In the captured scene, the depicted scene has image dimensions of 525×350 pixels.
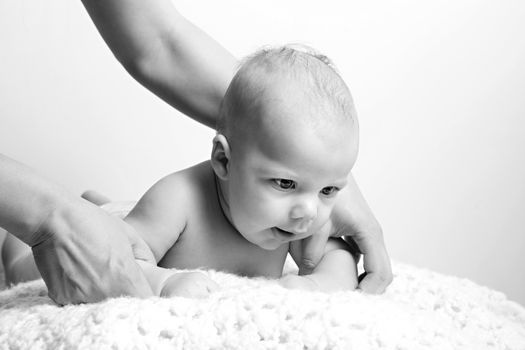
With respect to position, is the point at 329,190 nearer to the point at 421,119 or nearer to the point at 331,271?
the point at 331,271

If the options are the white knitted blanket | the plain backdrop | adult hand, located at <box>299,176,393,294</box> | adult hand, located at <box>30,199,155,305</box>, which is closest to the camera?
the white knitted blanket

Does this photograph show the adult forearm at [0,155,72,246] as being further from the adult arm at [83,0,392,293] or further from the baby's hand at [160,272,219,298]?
the adult arm at [83,0,392,293]

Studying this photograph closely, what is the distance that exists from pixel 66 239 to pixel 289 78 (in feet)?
1.36

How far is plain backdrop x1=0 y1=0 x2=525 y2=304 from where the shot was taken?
233cm

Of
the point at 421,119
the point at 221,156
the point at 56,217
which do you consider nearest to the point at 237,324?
the point at 56,217

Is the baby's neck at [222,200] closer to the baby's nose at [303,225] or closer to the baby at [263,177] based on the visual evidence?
the baby at [263,177]

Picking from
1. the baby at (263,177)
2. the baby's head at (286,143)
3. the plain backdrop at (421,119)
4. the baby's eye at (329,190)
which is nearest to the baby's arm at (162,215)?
the baby at (263,177)

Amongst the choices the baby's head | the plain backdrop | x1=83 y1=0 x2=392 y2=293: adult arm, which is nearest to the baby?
the baby's head

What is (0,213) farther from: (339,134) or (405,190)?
(405,190)

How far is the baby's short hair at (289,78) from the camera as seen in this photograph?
111 centimetres

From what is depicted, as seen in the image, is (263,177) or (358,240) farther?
(358,240)

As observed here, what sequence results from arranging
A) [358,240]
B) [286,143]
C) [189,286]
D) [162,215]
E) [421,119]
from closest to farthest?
1. [189,286]
2. [286,143]
3. [162,215]
4. [358,240]
5. [421,119]

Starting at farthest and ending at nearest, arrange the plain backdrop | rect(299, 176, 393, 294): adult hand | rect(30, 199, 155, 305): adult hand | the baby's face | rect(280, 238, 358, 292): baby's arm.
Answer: the plain backdrop < rect(299, 176, 393, 294): adult hand < rect(280, 238, 358, 292): baby's arm < the baby's face < rect(30, 199, 155, 305): adult hand

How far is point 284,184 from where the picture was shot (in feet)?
3.62
